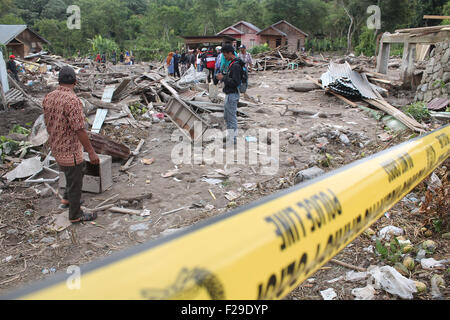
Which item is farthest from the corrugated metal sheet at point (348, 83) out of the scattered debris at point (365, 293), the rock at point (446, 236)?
the scattered debris at point (365, 293)

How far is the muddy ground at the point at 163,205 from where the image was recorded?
3289 mm

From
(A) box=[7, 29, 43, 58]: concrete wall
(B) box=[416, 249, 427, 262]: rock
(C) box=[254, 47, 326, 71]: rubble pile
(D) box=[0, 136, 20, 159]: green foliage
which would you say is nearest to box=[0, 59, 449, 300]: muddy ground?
(B) box=[416, 249, 427, 262]: rock

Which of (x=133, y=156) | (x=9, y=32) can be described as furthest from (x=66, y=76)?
(x=9, y=32)

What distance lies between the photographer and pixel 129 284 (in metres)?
0.69

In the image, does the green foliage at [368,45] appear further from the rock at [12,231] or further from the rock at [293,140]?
the rock at [12,231]

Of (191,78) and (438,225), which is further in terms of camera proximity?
(191,78)

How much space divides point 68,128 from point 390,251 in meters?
3.85

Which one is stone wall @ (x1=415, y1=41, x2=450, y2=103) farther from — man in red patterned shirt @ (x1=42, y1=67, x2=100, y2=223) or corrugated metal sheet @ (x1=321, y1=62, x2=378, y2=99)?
man in red patterned shirt @ (x1=42, y1=67, x2=100, y2=223)

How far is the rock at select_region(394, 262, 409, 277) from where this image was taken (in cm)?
285

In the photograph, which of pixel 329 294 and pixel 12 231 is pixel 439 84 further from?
pixel 12 231

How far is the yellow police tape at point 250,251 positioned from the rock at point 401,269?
1.91 meters

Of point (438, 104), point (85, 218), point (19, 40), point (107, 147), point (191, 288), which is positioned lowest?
point (85, 218)

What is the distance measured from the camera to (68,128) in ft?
12.2

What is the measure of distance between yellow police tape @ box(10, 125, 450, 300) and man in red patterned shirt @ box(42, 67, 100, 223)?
3291mm
